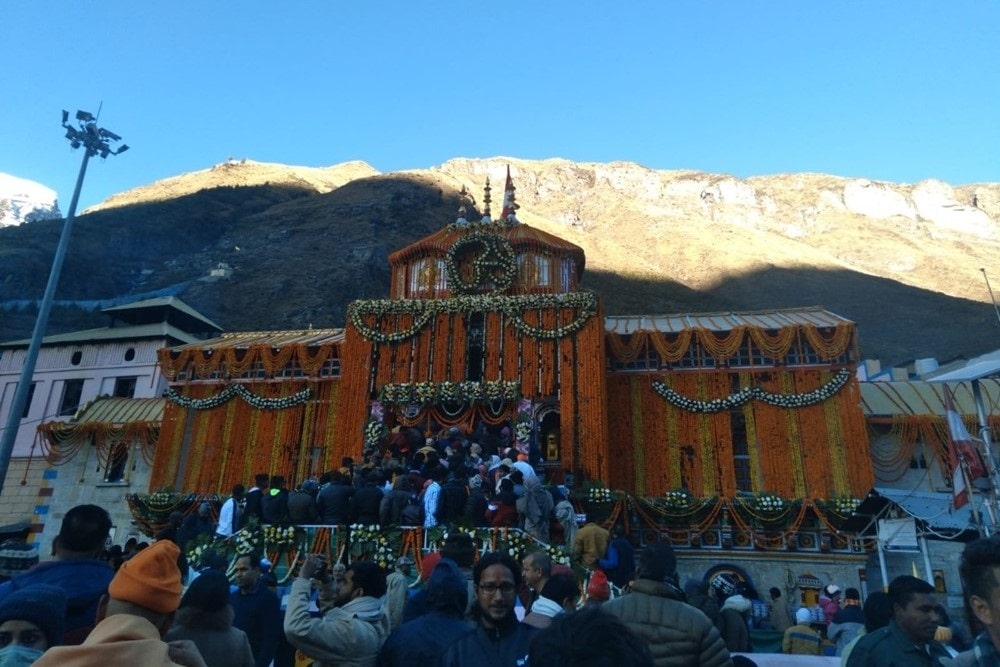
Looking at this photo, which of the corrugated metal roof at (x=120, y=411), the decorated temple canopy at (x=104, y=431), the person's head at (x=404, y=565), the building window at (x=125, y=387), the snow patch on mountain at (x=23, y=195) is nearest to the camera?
the person's head at (x=404, y=565)

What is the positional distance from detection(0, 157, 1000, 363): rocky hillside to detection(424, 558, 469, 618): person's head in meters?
47.4

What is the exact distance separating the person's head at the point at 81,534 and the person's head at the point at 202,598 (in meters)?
0.67

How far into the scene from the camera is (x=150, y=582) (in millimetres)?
2924

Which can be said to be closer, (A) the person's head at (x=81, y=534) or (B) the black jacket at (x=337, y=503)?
(A) the person's head at (x=81, y=534)

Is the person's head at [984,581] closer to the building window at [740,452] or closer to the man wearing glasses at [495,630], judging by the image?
the man wearing glasses at [495,630]

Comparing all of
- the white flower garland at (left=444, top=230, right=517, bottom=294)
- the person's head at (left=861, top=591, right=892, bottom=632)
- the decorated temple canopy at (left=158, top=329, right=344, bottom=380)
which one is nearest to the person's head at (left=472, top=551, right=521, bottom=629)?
the person's head at (left=861, top=591, right=892, bottom=632)

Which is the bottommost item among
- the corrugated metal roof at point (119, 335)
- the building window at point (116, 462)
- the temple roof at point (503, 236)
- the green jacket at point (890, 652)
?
the green jacket at point (890, 652)

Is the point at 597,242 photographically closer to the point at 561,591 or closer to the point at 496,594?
the point at 561,591

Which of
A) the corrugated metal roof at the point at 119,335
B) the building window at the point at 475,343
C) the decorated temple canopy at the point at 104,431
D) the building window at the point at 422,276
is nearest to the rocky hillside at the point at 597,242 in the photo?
the corrugated metal roof at the point at 119,335

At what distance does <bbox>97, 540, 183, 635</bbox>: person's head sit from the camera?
2896mm

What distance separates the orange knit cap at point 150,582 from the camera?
2.90 m

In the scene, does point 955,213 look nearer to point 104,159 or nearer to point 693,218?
point 693,218

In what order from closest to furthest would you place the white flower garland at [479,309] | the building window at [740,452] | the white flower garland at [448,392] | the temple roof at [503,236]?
the building window at [740,452] < the white flower garland at [448,392] < the white flower garland at [479,309] < the temple roof at [503,236]

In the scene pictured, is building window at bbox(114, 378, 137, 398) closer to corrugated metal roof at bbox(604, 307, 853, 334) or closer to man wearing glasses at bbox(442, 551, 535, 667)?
corrugated metal roof at bbox(604, 307, 853, 334)
